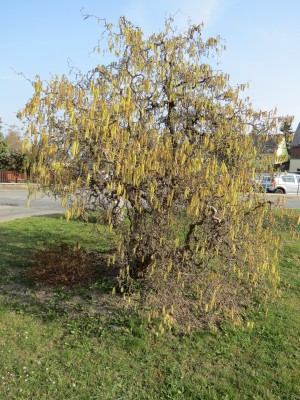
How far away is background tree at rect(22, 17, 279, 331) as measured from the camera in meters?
3.37

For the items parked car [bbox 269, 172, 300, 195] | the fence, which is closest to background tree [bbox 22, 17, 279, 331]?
parked car [bbox 269, 172, 300, 195]

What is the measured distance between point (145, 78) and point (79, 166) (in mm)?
1414

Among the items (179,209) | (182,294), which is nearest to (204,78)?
(179,209)

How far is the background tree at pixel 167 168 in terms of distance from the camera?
3.37m

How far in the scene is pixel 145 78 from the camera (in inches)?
169

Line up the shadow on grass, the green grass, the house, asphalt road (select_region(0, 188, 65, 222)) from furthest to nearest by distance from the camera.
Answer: the house → asphalt road (select_region(0, 188, 65, 222)) → the shadow on grass → the green grass

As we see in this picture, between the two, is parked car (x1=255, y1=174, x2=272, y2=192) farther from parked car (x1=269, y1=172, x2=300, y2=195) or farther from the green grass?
parked car (x1=269, y1=172, x2=300, y2=195)

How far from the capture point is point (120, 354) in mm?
3568

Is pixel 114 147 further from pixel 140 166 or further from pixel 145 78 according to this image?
pixel 145 78

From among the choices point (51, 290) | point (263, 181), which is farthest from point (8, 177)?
point (263, 181)

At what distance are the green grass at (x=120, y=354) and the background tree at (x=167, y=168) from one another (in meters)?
0.36

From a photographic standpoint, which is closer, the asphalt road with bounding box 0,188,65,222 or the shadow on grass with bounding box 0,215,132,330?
the shadow on grass with bounding box 0,215,132,330

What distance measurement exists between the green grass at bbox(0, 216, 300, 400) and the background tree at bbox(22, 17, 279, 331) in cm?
36

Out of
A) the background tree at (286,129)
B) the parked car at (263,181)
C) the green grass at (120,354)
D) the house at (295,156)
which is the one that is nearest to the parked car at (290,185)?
the background tree at (286,129)
